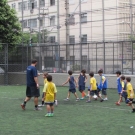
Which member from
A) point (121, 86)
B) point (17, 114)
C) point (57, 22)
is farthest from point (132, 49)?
point (57, 22)

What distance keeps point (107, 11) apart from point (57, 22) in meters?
6.56

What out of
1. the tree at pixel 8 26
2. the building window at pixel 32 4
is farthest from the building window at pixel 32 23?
the tree at pixel 8 26

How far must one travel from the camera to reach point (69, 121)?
1055 centimetres

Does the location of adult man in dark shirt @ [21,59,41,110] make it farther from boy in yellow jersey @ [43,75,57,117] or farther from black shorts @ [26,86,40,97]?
boy in yellow jersey @ [43,75,57,117]

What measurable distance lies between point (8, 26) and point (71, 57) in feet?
17.7

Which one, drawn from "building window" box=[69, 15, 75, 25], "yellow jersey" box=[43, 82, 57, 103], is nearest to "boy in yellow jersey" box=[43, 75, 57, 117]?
"yellow jersey" box=[43, 82, 57, 103]

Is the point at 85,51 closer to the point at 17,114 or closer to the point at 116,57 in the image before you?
the point at 116,57

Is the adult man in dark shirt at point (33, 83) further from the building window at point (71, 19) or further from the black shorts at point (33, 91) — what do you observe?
the building window at point (71, 19)

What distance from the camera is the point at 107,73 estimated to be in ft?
79.3

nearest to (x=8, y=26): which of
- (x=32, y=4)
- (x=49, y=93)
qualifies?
(x=49, y=93)

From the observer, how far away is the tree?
27.0 m

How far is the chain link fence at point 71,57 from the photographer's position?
23.3 metres

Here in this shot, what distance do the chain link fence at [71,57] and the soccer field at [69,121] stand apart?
9532 mm

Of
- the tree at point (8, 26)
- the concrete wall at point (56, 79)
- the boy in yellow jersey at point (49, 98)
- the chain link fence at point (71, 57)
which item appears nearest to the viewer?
the boy in yellow jersey at point (49, 98)
